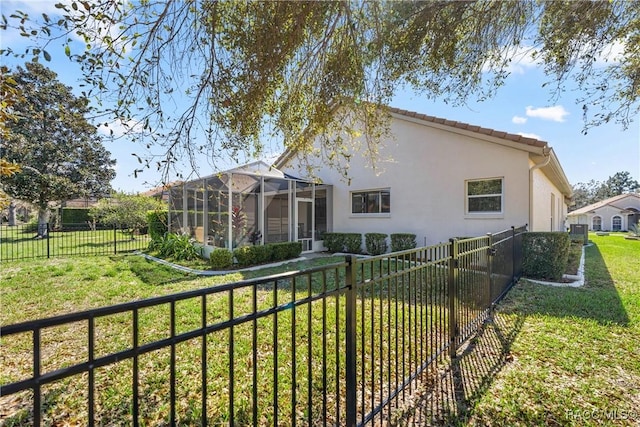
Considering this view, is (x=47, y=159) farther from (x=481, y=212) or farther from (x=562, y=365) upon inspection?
(x=562, y=365)

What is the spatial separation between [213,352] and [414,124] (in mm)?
10291

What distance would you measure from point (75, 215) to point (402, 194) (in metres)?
27.8

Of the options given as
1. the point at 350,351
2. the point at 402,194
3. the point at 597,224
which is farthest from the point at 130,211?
the point at 597,224

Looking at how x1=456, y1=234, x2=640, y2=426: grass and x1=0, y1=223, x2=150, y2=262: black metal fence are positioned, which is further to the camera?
x1=0, y1=223, x2=150, y2=262: black metal fence

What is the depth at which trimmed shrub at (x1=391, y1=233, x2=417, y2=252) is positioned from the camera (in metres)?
11.1

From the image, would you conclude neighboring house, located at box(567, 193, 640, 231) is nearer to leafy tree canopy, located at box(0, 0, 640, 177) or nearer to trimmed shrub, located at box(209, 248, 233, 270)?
leafy tree canopy, located at box(0, 0, 640, 177)

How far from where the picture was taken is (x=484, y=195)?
32.2ft

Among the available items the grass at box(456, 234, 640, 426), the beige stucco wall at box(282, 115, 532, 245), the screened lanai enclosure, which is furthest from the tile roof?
the screened lanai enclosure

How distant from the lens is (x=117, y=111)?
3.35 m

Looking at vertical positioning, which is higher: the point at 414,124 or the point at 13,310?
the point at 414,124

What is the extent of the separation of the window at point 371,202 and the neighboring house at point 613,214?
1617 inches

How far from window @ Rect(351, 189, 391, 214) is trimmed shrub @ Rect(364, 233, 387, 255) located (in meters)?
Result: 1.09

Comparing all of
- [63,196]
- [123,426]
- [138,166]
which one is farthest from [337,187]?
[63,196]

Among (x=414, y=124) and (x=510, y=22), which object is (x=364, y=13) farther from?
(x=414, y=124)
